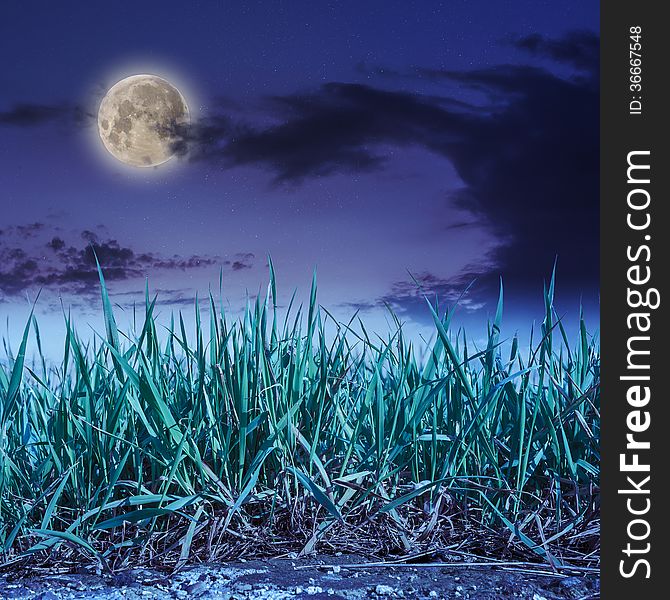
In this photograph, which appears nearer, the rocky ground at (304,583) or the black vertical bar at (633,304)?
the rocky ground at (304,583)

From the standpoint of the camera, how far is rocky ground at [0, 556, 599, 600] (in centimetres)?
134

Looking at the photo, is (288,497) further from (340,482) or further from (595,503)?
Result: (595,503)

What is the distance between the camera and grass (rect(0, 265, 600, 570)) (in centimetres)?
156

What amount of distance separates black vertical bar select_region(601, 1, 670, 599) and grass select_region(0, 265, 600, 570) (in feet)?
0.39

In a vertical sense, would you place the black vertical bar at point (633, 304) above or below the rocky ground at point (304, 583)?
above

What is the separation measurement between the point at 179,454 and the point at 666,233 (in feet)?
4.18

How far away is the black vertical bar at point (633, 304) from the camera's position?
151 centimetres

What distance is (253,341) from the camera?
5.86 ft

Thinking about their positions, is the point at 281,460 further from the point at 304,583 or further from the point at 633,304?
the point at 633,304

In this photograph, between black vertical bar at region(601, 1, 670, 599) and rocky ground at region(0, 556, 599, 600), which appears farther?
black vertical bar at region(601, 1, 670, 599)

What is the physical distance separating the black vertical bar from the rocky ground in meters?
0.15

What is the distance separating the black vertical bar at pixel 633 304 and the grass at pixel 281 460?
117 mm

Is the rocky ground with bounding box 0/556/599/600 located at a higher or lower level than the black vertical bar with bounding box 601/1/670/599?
lower

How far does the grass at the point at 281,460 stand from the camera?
156cm
